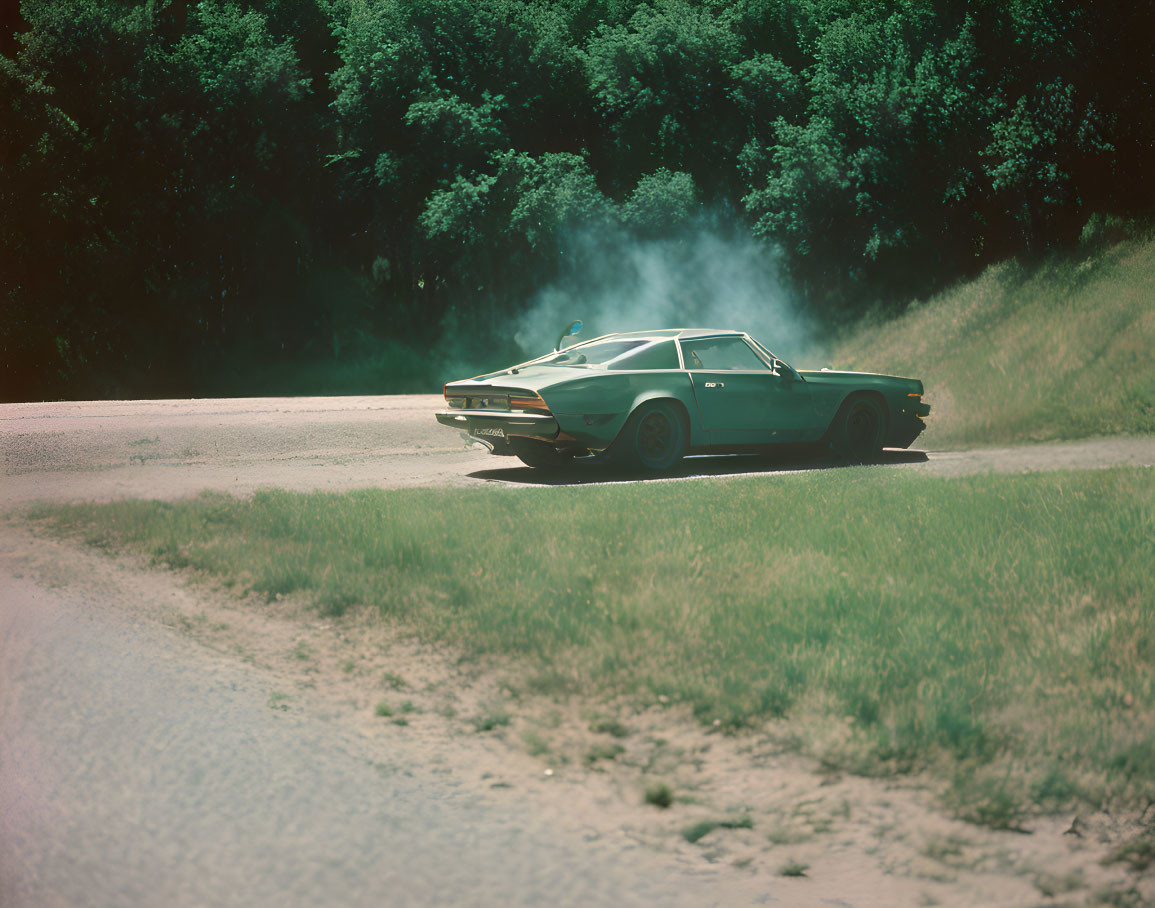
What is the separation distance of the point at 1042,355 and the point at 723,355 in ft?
23.0

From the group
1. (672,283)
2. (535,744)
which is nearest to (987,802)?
(535,744)

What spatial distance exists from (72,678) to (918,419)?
32.2ft

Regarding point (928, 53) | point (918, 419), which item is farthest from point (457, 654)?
point (928, 53)

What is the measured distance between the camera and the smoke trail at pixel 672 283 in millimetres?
29469

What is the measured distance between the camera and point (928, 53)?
86.3ft

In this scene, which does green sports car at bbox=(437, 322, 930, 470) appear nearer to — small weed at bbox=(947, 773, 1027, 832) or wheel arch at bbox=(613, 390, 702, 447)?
wheel arch at bbox=(613, 390, 702, 447)

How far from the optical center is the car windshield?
11.2 meters

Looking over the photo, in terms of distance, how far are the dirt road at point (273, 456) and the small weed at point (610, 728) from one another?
6026 mm

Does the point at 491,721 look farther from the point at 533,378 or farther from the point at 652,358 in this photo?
the point at 652,358

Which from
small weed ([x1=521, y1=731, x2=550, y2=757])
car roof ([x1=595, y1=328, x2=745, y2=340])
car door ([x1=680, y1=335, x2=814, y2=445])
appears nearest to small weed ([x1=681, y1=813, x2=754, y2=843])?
small weed ([x1=521, y1=731, x2=550, y2=757])

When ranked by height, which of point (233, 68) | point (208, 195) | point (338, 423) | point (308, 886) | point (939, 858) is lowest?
point (939, 858)

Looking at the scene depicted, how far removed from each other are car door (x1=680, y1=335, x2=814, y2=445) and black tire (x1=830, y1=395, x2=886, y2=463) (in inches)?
19.9

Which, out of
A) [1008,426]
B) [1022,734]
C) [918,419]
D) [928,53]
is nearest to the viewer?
[1022,734]

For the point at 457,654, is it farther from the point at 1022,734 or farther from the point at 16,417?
the point at 16,417
